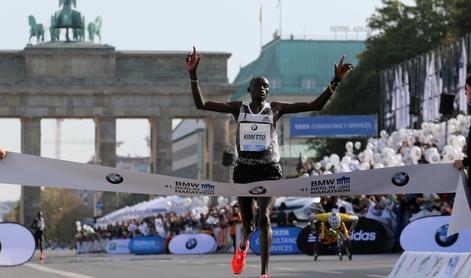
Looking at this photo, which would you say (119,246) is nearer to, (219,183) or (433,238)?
(433,238)

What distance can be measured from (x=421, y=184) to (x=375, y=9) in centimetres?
7748

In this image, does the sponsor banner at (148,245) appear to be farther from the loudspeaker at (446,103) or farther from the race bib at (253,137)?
the race bib at (253,137)

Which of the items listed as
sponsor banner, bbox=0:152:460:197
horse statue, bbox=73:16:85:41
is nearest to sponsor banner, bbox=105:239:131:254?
horse statue, bbox=73:16:85:41

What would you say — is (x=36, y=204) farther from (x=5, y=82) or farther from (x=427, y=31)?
(x=427, y=31)

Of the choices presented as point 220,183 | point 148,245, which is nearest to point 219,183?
point 220,183

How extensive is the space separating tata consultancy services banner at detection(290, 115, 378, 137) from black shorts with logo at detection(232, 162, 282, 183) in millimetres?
63329

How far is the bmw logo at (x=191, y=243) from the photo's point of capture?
47.6 m

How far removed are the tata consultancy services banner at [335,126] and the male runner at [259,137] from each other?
63.3m

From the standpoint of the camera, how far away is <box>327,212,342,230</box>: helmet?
32.1 m

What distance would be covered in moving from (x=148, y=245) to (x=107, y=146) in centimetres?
4906

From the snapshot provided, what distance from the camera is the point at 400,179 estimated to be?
14.7 m

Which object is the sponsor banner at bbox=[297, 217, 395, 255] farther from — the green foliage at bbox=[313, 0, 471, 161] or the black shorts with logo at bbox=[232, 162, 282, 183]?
the green foliage at bbox=[313, 0, 471, 161]

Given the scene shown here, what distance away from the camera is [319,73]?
456ft

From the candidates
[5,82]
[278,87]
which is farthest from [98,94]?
[278,87]
